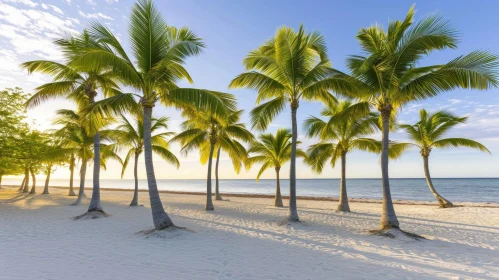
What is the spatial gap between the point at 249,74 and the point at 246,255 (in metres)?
7.43

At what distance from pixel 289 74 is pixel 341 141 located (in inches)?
246

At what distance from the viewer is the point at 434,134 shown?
16.9 metres

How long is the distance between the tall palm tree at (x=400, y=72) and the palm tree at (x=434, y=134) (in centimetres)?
A: 909

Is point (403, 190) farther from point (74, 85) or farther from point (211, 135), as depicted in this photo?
point (74, 85)

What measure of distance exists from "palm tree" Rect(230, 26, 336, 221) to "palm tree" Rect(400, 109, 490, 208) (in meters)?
9.65

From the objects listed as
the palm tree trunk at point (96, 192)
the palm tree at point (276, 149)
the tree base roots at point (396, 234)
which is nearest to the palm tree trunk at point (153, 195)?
the palm tree trunk at point (96, 192)

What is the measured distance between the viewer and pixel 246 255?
20.2 ft

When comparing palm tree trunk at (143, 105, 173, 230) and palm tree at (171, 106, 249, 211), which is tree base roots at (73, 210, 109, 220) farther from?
palm tree at (171, 106, 249, 211)

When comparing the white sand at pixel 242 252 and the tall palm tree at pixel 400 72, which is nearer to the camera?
the white sand at pixel 242 252

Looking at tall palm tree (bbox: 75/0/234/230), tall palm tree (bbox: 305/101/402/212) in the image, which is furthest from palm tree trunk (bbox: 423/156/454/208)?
tall palm tree (bbox: 75/0/234/230)

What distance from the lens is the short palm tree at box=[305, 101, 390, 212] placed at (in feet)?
45.4

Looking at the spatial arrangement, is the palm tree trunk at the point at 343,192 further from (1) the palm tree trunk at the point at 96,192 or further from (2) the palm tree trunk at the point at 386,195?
(1) the palm tree trunk at the point at 96,192

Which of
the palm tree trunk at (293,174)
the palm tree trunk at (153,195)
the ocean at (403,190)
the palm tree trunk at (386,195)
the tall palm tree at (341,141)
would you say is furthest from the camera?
the ocean at (403,190)

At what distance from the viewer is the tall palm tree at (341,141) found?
13.8m
